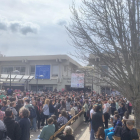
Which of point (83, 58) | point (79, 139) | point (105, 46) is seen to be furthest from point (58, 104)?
point (105, 46)

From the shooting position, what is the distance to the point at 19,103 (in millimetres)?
7660

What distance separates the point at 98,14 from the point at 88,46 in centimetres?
132

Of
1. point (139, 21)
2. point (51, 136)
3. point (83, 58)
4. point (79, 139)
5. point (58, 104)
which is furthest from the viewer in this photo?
point (58, 104)

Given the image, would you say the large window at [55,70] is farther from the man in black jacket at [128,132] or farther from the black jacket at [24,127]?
the man in black jacket at [128,132]

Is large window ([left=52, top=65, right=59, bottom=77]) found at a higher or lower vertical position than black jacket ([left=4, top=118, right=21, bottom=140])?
higher

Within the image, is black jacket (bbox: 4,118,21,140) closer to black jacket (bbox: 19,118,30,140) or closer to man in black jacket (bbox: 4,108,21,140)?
man in black jacket (bbox: 4,108,21,140)

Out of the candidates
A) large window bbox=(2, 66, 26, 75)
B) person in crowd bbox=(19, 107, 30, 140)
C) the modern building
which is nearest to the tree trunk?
person in crowd bbox=(19, 107, 30, 140)

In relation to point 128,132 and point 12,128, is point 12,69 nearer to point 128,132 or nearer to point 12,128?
point 12,128

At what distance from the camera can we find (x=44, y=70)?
30547 mm

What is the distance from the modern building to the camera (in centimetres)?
2975

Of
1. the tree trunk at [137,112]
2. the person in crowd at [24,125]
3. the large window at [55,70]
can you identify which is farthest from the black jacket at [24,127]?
the large window at [55,70]

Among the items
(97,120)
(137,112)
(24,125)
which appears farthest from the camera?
(137,112)

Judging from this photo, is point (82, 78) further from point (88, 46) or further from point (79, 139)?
point (79, 139)

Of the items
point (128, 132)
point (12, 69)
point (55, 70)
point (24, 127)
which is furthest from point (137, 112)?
point (12, 69)
